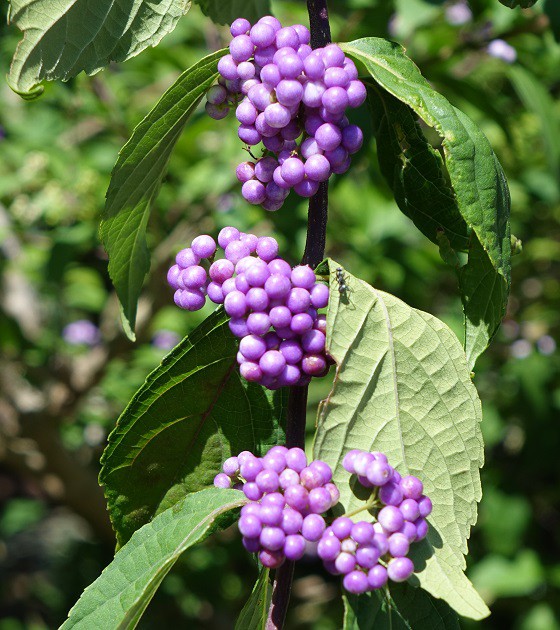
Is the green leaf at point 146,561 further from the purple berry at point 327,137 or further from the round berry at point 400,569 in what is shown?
the purple berry at point 327,137

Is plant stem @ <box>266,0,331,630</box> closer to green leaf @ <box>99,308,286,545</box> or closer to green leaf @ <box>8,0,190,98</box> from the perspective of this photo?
green leaf @ <box>99,308,286,545</box>

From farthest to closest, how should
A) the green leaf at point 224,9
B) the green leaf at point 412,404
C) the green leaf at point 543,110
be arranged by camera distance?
the green leaf at point 543,110
the green leaf at point 224,9
the green leaf at point 412,404

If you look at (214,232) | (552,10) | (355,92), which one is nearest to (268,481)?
(355,92)

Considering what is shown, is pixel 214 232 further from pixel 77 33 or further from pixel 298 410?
pixel 298 410

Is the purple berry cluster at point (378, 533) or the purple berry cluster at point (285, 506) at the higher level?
the purple berry cluster at point (285, 506)

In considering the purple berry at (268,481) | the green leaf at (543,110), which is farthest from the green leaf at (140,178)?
the green leaf at (543,110)

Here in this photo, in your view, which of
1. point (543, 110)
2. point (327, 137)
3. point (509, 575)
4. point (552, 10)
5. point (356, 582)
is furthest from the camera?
point (509, 575)
